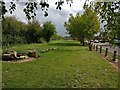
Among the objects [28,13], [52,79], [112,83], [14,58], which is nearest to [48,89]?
[52,79]

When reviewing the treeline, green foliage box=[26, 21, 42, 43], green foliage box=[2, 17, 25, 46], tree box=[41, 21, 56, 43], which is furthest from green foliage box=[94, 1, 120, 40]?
tree box=[41, 21, 56, 43]

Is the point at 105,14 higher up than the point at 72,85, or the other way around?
the point at 105,14

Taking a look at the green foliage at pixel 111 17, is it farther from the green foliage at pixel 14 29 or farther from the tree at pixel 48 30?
the tree at pixel 48 30

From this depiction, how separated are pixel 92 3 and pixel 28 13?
2359mm

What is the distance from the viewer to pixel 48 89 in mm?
10562

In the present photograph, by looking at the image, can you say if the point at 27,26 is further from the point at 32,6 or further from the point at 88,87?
the point at 32,6

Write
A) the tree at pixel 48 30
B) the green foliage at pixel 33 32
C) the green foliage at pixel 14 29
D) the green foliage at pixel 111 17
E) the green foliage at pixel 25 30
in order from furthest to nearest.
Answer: the tree at pixel 48 30 < the green foliage at pixel 33 32 < the green foliage at pixel 25 30 < the green foliage at pixel 14 29 < the green foliage at pixel 111 17

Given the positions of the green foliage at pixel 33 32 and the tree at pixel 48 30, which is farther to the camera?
the tree at pixel 48 30

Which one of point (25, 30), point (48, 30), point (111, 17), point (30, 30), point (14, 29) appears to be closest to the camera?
point (111, 17)

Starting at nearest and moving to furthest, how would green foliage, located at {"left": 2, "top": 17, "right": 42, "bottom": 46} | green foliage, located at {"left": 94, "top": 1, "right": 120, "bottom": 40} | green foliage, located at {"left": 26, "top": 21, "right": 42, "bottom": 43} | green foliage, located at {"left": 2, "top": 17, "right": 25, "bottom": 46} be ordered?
1. green foliage, located at {"left": 94, "top": 1, "right": 120, "bottom": 40}
2. green foliage, located at {"left": 2, "top": 17, "right": 25, "bottom": 46}
3. green foliage, located at {"left": 2, "top": 17, "right": 42, "bottom": 46}
4. green foliage, located at {"left": 26, "top": 21, "right": 42, "bottom": 43}

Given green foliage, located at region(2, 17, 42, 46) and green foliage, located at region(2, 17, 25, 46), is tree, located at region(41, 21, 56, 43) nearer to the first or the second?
green foliage, located at region(2, 17, 42, 46)

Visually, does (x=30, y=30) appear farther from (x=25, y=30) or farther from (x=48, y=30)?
(x=48, y=30)

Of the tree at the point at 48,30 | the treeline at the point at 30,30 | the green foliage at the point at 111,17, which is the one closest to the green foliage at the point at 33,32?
the treeline at the point at 30,30

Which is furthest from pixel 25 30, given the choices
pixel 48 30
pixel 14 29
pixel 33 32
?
pixel 48 30
